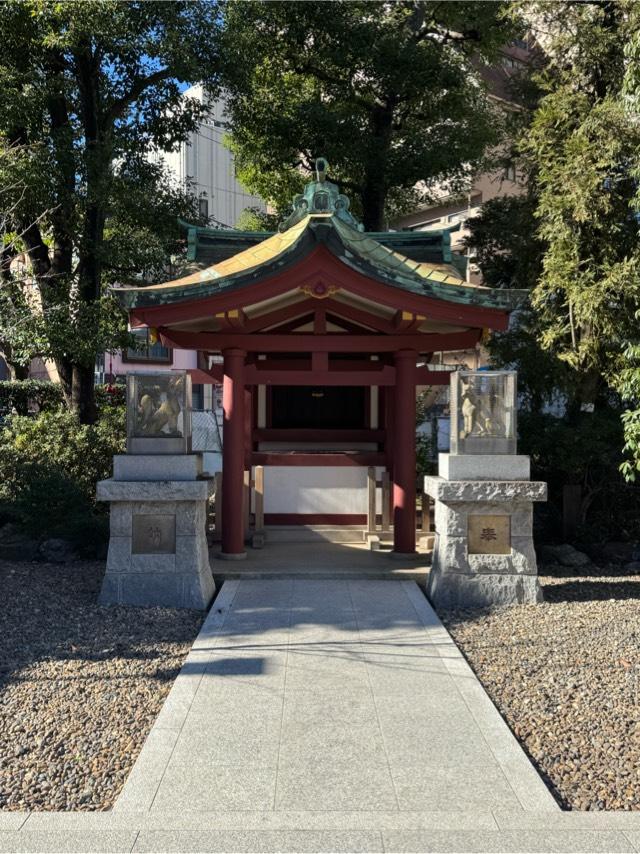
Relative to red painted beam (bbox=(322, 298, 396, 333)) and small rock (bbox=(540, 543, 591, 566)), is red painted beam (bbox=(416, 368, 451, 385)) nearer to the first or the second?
red painted beam (bbox=(322, 298, 396, 333))

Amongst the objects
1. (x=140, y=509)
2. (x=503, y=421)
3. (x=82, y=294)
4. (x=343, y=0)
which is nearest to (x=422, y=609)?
(x=503, y=421)

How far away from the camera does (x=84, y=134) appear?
45.8 ft

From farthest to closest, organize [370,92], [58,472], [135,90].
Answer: [370,92] → [135,90] → [58,472]

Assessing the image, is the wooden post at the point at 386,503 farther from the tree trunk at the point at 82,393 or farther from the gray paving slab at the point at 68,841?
the gray paving slab at the point at 68,841

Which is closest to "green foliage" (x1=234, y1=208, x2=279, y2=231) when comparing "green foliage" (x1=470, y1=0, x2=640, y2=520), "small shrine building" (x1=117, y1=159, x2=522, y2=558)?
"green foliage" (x1=470, y1=0, x2=640, y2=520)

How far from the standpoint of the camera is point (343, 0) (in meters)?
18.4

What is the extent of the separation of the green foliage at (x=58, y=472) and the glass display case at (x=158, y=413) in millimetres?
3275

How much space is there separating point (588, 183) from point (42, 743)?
37.6 ft

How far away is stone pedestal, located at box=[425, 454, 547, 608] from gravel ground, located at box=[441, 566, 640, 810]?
10.8 inches

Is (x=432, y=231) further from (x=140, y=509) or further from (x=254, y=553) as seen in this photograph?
(x=140, y=509)

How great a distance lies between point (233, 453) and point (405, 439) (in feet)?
7.54

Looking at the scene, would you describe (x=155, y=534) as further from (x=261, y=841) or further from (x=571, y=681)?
(x=261, y=841)

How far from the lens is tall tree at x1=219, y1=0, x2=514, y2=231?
18156mm

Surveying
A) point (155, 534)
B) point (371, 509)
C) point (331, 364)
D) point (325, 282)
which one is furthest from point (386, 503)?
point (155, 534)
